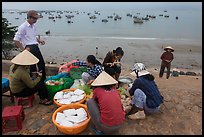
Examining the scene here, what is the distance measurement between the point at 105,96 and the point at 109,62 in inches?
74.6

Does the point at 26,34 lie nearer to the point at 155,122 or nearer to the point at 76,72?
the point at 76,72

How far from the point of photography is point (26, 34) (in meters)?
4.55

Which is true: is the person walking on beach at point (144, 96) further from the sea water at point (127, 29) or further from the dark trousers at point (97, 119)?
the sea water at point (127, 29)

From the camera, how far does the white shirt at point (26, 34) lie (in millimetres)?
4448

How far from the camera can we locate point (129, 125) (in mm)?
3521

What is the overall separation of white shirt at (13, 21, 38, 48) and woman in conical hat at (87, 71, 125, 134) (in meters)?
2.32

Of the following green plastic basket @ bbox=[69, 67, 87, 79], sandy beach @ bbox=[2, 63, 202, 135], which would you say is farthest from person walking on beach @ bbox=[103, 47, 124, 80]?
sandy beach @ bbox=[2, 63, 202, 135]

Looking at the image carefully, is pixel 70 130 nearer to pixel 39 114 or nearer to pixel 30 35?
pixel 39 114

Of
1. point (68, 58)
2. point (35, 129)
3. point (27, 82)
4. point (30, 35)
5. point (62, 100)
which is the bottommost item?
point (68, 58)

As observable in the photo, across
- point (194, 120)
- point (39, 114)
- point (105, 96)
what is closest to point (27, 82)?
point (39, 114)

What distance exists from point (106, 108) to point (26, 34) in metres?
2.74

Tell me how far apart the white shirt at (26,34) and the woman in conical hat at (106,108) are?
2.32 metres

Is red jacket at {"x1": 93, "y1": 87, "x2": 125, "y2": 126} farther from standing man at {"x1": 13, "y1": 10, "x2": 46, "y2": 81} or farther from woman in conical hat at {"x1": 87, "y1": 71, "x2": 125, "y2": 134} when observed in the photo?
standing man at {"x1": 13, "y1": 10, "x2": 46, "y2": 81}

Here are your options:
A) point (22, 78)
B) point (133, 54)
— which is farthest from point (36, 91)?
point (133, 54)
